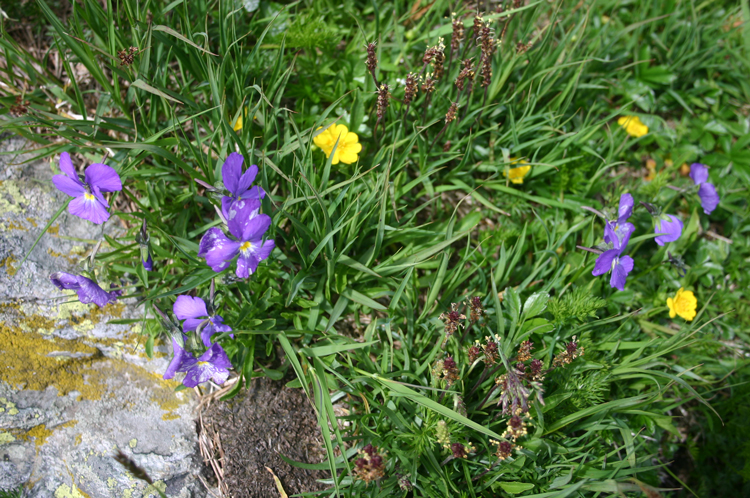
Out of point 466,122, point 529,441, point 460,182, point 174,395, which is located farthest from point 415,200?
point 174,395

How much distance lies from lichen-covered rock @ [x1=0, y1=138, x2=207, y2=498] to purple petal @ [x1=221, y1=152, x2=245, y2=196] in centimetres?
90

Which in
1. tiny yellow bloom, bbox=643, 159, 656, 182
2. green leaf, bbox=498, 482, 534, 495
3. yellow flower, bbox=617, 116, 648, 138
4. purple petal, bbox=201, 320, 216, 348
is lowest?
green leaf, bbox=498, 482, 534, 495

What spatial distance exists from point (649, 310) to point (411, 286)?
1.31 meters

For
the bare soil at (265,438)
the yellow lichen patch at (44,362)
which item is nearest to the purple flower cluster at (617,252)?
the bare soil at (265,438)

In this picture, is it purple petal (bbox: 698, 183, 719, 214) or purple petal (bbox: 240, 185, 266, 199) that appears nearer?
purple petal (bbox: 240, 185, 266, 199)

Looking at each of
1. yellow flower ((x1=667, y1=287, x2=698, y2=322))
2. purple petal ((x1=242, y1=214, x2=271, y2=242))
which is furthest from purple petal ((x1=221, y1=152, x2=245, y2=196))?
yellow flower ((x1=667, y1=287, x2=698, y2=322))

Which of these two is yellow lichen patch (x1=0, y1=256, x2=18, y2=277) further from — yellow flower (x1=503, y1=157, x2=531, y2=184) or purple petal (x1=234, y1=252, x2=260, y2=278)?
yellow flower (x1=503, y1=157, x2=531, y2=184)

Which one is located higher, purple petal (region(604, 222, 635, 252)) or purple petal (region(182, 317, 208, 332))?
purple petal (region(604, 222, 635, 252))

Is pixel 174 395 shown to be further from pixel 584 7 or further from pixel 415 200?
pixel 584 7

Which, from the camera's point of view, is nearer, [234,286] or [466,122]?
[234,286]

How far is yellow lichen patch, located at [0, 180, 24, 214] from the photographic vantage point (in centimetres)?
219

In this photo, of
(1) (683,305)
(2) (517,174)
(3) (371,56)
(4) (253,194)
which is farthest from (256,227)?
(1) (683,305)

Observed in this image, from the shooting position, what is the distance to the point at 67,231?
7.41 feet

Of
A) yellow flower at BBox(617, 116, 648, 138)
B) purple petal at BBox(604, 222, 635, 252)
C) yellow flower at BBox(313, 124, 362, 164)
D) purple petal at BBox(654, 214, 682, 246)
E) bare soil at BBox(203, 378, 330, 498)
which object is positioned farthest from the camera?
yellow flower at BBox(617, 116, 648, 138)
